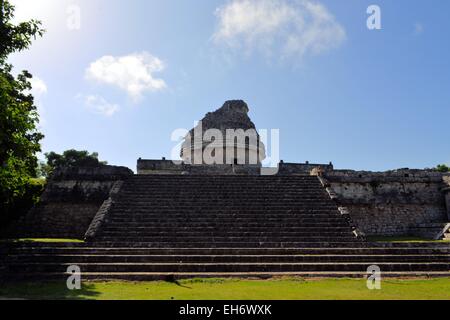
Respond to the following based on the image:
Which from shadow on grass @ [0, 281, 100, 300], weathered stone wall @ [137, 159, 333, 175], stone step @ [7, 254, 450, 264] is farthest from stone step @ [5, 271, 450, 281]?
weathered stone wall @ [137, 159, 333, 175]

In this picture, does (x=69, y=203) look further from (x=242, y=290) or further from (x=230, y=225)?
(x=242, y=290)

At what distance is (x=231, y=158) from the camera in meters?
27.0

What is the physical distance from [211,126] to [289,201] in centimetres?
1507

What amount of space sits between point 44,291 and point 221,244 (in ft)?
15.3

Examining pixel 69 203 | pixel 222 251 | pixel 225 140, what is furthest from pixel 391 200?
pixel 69 203

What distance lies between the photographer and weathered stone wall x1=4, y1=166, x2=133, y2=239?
13688mm

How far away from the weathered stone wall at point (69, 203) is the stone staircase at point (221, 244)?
4.30ft

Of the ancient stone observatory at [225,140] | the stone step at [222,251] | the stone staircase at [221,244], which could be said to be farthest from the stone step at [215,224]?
the ancient stone observatory at [225,140]

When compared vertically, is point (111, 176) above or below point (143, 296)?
above

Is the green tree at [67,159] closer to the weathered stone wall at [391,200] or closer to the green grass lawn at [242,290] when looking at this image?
the weathered stone wall at [391,200]

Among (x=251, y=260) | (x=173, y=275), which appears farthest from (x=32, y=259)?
(x=251, y=260)

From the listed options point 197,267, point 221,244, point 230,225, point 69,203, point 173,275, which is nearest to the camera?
point 173,275

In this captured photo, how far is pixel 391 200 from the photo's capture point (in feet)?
52.7

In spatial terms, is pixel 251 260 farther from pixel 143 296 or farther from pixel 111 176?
pixel 111 176
